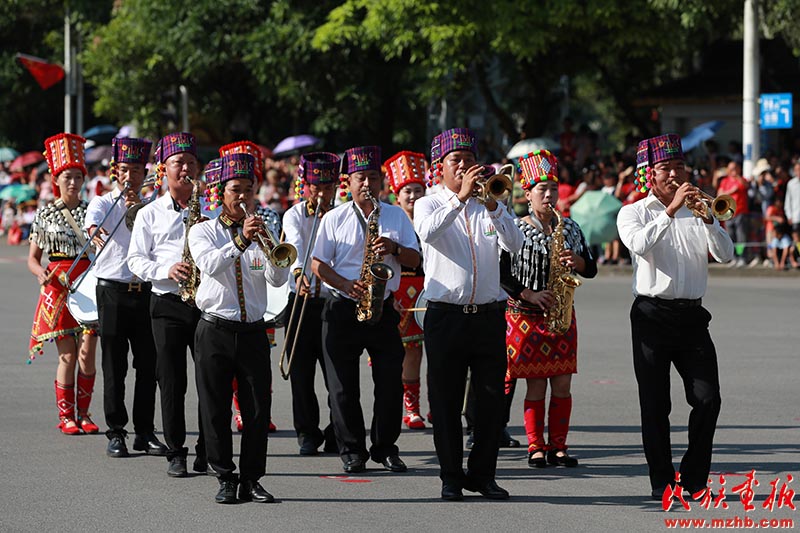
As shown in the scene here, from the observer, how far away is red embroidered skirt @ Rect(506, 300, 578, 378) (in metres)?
9.64

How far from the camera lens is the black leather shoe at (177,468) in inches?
368

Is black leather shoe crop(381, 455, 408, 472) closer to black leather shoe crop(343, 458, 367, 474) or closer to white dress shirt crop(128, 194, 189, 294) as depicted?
black leather shoe crop(343, 458, 367, 474)

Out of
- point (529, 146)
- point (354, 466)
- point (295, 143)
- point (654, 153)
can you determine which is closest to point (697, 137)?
point (529, 146)

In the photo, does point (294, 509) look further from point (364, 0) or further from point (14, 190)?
point (14, 190)

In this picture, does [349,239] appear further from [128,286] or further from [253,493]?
[253,493]

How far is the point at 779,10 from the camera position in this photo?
83.5ft

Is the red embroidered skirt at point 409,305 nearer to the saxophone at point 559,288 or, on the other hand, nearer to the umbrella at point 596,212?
the saxophone at point 559,288

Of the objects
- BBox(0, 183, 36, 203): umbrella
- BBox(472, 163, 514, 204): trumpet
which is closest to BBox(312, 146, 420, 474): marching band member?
BBox(472, 163, 514, 204): trumpet

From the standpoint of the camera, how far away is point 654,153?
8617mm

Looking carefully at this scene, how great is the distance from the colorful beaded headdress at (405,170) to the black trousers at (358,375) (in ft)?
5.55

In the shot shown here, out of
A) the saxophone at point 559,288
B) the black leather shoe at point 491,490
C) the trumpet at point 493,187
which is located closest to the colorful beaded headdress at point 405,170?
the saxophone at point 559,288

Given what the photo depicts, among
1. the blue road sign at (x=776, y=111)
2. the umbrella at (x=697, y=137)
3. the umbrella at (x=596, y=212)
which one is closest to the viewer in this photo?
the umbrella at (x=596, y=212)

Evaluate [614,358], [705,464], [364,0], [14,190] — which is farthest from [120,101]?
[705,464]

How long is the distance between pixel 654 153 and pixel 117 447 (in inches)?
163
